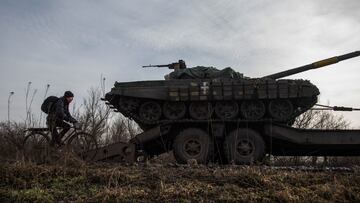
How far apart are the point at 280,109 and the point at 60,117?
5657mm

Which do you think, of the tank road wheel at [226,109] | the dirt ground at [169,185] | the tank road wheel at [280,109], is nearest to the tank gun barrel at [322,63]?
the tank road wheel at [280,109]

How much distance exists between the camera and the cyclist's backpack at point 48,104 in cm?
1029

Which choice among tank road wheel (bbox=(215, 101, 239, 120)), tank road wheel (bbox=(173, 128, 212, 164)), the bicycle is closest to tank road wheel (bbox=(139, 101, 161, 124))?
tank road wheel (bbox=(173, 128, 212, 164))

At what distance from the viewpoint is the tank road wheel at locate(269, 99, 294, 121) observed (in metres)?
11.7

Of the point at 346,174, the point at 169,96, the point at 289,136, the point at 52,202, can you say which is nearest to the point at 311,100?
the point at 289,136

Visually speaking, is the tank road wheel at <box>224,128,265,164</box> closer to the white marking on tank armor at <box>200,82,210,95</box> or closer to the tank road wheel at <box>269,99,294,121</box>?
the tank road wheel at <box>269,99,294,121</box>

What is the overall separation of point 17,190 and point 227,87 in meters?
6.44

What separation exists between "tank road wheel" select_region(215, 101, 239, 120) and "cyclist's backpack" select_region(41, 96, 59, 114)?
4.19m

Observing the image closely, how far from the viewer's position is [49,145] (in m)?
9.23

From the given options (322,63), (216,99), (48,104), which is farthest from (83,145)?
(322,63)

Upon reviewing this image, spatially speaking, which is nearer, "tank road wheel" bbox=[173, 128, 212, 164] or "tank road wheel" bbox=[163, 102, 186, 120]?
"tank road wheel" bbox=[173, 128, 212, 164]

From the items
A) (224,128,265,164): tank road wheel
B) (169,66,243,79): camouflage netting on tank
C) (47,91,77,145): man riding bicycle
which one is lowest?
(224,128,265,164): tank road wheel

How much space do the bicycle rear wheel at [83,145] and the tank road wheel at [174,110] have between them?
233cm

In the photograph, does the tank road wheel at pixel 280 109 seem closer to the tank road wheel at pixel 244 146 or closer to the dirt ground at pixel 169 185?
the tank road wheel at pixel 244 146
